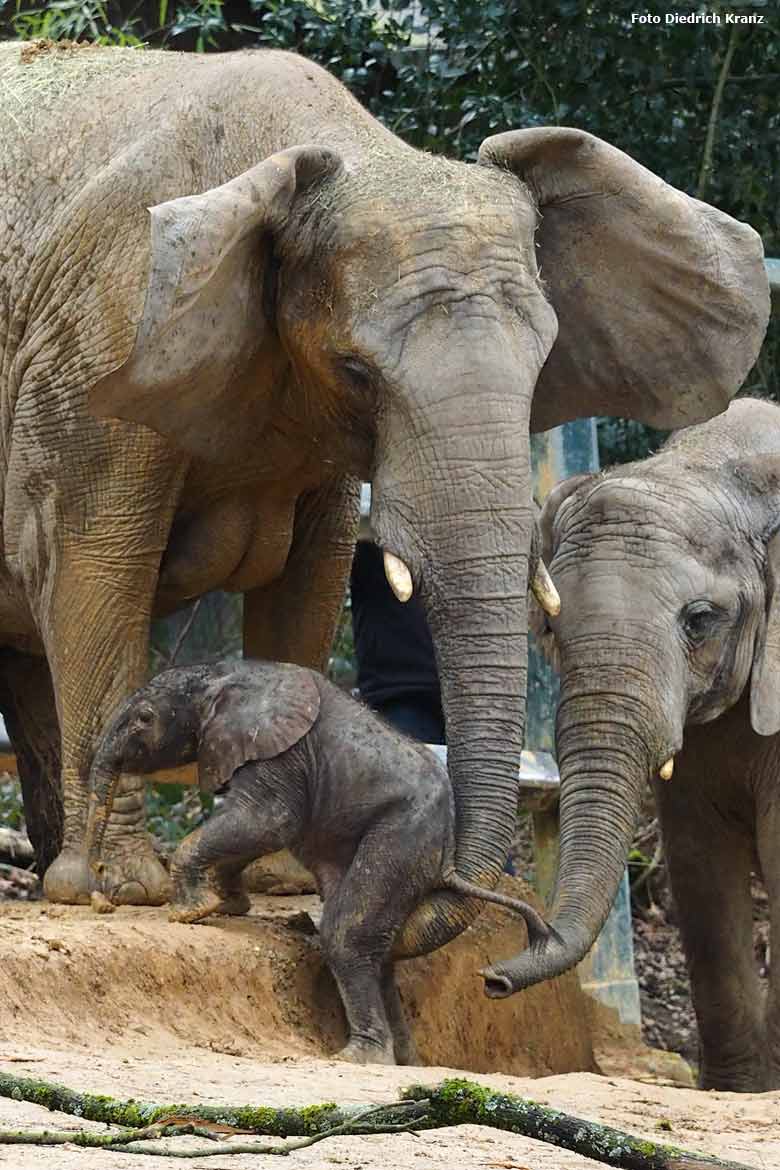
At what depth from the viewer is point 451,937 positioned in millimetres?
6266

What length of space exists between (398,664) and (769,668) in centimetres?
230

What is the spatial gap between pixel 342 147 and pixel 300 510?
1.31m

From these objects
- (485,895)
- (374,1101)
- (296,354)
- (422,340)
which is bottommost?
(485,895)

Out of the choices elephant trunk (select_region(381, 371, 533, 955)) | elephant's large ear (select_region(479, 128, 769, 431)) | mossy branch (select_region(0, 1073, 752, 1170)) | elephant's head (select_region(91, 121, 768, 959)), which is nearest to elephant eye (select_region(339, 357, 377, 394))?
elephant's head (select_region(91, 121, 768, 959))

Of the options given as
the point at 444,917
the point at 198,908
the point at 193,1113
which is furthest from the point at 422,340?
the point at 193,1113

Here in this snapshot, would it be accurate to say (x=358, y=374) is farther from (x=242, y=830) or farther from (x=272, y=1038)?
(x=272, y=1038)

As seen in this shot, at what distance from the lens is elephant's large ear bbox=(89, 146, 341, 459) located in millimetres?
6168

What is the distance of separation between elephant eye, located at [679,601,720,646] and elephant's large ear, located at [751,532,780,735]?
7.3 inches

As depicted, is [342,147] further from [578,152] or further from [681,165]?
[681,165]

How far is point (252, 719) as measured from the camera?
20.4 feet

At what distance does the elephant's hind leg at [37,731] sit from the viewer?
8.75 m

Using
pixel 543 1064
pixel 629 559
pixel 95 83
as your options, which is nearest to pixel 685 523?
pixel 629 559

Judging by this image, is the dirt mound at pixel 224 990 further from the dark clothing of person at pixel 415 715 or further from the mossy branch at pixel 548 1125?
the mossy branch at pixel 548 1125

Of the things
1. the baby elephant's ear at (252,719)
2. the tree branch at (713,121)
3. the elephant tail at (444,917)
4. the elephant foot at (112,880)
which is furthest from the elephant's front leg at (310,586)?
the tree branch at (713,121)
